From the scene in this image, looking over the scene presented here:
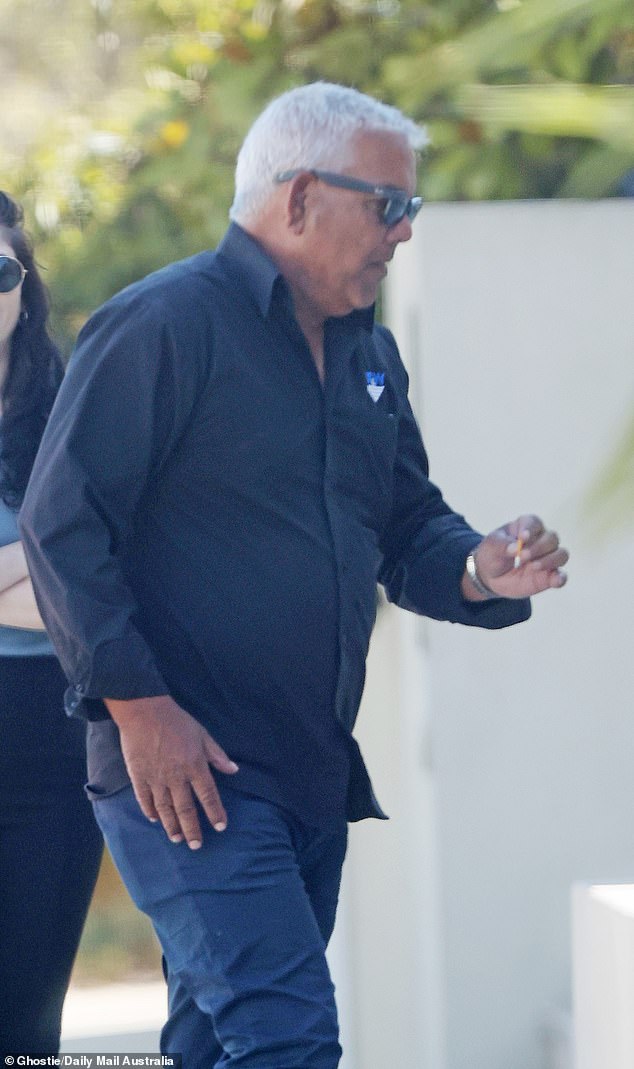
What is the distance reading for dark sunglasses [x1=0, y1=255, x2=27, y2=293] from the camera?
8.81 ft

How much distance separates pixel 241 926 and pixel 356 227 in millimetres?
997

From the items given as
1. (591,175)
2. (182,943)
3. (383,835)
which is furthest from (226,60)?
(591,175)

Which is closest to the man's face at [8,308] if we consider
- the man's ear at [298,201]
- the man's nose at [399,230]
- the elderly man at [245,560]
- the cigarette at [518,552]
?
the elderly man at [245,560]

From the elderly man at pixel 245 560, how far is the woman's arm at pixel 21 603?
1.17 ft

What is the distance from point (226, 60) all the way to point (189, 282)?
2.68m

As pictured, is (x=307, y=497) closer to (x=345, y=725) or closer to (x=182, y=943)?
(x=345, y=725)

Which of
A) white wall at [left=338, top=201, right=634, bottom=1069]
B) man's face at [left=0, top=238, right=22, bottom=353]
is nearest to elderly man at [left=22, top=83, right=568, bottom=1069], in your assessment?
man's face at [left=0, top=238, right=22, bottom=353]

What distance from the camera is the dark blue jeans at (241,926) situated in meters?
2.03

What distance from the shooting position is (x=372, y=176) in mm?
2320

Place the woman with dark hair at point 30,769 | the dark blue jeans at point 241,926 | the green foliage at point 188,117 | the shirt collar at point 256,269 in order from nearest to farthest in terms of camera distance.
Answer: the dark blue jeans at point 241,926 → the shirt collar at point 256,269 → the woman with dark hair at point 30,769 → the green foliage at point 188,117

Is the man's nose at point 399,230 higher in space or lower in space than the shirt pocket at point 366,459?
higher

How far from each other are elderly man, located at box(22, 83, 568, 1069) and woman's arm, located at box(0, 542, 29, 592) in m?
0.39

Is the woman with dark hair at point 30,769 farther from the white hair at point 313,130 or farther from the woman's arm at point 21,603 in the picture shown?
the white hair at point 313,130

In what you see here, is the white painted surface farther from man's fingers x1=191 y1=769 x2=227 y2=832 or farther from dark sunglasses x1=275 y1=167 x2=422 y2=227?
dark sunglasses x1=275 y1=167 x2=422 y2=227
